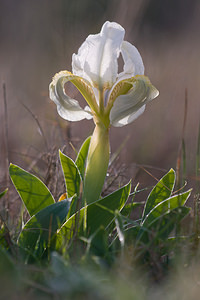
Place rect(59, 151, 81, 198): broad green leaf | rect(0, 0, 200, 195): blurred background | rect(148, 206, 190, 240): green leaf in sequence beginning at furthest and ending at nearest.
→ 1. rect(0, 0, 200, 195): blurred background
2. rect(59, 151, 81, 198): broad green leaf
3. rect(148, 206, 190, 240): green leaf

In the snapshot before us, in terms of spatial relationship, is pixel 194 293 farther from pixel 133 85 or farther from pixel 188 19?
pixel 188 19

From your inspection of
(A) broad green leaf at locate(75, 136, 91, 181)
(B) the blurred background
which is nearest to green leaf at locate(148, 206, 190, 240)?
(A) broad green leaf at locate(75, 136, 91, 181)

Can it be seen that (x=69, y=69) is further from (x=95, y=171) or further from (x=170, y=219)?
(x=170, y=219)

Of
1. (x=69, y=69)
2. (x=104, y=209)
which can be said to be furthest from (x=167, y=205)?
(x=69, y=69)

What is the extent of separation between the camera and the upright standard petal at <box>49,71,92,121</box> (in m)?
1.07

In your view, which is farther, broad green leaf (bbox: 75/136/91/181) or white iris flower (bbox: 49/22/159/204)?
broad green leaf (bbox: 75/136/91/181)

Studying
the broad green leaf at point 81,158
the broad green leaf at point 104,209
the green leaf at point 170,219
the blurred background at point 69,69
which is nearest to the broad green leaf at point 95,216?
the broad green leaf at point 104,209

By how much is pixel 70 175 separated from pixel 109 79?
0.96 feet

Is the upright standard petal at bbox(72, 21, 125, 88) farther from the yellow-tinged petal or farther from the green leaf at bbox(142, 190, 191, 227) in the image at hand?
the green leaf at bbox(142, 190, 191, 227)

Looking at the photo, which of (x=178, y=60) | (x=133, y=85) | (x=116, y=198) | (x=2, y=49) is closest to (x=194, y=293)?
(x=116, y=198)

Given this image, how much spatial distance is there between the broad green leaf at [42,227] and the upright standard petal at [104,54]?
33 centimetres

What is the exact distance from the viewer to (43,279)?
2.66 feet

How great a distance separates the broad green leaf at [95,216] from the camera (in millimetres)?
978

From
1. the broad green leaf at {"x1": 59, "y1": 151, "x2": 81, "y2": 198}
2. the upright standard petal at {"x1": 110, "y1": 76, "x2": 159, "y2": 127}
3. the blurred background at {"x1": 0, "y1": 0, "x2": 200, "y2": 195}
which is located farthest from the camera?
the blurred background at {"x1": 0, "y1": 0, "x2": 200, "y2": 195}
